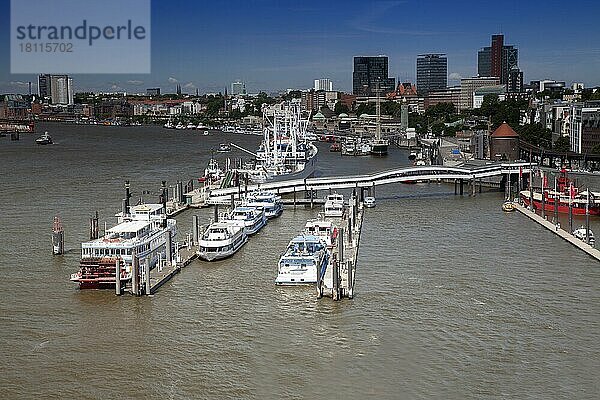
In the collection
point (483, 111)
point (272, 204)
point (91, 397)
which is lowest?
point (91, 397)

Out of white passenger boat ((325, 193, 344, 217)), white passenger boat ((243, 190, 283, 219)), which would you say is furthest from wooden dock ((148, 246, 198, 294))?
white passenger boat ((325, 193, 344, 217))

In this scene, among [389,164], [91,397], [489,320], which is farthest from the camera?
[389,164]

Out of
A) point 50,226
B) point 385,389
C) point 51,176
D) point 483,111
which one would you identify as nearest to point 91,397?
point 385,389

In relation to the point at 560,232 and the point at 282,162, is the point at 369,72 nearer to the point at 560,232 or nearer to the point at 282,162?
the point at 282,162

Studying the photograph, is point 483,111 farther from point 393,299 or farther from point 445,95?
point 393,299

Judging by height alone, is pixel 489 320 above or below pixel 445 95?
below

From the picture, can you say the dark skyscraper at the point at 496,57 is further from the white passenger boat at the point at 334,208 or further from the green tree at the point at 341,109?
the white passenger boat at the point at 334,208

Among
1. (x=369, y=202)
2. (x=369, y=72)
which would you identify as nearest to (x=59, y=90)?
(x=369, y=72)
